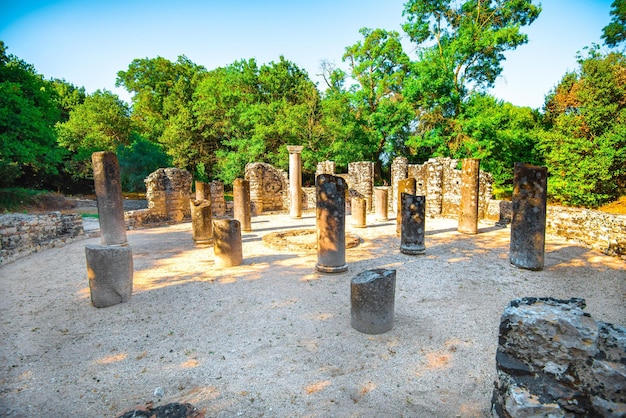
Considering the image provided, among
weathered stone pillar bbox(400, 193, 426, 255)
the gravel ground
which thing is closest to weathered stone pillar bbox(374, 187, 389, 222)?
weathered stone pillar bbox(400, 193, 426, 255)

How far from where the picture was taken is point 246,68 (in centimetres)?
2780

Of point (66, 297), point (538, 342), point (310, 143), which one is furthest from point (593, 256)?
point (310, 143)

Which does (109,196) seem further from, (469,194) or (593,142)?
(593,142)

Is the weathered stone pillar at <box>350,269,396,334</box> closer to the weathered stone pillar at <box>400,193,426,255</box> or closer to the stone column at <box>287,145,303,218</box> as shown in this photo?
the weathered stone pillar at <box>400,193,426,255</box>

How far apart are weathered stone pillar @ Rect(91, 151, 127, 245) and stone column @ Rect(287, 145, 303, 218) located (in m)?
8.12

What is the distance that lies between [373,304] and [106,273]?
5.18m

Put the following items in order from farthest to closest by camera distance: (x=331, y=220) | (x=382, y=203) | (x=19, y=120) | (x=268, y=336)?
(x=19, y=120) → (x=382, y=203) → (x=331, y=220) → (x=268, y=336)

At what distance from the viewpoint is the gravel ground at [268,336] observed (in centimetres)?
402

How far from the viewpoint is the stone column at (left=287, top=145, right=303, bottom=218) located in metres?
16.9

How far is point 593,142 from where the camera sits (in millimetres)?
15469

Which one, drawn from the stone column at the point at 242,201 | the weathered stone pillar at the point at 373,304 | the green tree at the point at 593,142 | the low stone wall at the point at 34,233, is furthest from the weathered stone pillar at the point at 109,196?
the green tree at the point at 593,142

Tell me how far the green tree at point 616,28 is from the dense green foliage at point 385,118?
0.21 ft

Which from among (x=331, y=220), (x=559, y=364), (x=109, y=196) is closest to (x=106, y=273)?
(x=109, y=196)

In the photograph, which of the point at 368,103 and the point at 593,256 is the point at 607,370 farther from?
the point at 368,103
